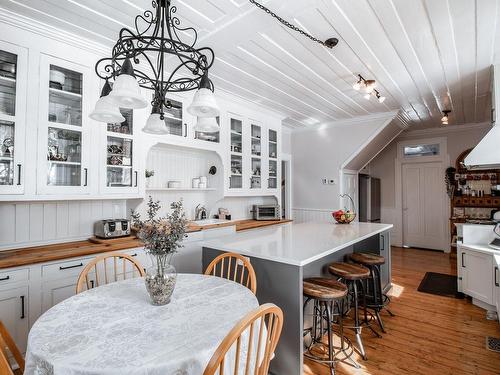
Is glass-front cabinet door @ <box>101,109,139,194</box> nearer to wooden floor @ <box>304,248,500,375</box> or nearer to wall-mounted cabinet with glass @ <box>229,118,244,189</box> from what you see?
wall-mounted cabinet with glass @ <box>229,118,244,189</box>

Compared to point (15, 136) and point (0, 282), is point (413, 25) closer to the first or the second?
point (15, 136)

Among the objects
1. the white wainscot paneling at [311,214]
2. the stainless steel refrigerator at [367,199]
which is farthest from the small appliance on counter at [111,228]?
the stainless steel refrigerator at [367,199]

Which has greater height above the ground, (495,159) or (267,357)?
(495,159)

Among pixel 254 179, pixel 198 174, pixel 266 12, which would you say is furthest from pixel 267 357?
pixel 254 179

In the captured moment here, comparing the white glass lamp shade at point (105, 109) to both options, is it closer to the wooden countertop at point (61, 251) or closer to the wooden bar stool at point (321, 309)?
the wooden countertop at point (61, 251)

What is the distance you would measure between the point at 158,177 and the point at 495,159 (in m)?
3.78

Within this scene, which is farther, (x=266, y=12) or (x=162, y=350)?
(x=266, y=12)

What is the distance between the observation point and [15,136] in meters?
2.16

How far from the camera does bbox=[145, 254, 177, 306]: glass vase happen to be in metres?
1.42

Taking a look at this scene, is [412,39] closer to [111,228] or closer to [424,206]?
[111,228]

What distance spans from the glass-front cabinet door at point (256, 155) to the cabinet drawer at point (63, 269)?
103 inches

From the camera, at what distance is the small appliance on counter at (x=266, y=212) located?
458 cm

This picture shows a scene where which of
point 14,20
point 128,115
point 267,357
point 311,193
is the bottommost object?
point 267,357

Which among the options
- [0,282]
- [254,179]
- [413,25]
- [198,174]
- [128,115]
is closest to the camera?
[0,282]
